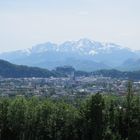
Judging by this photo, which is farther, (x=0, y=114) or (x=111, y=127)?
(x=0, y=114)

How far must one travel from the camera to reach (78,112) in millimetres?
69000

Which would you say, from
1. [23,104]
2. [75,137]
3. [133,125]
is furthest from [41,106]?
[133,125]

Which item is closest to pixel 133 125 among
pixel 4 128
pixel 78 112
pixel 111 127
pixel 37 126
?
pixel 111 127

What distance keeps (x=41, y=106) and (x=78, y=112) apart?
5.95 m

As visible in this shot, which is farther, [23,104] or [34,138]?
[23,104]

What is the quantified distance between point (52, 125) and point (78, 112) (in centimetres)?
408

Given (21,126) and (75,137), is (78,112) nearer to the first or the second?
(75,137)

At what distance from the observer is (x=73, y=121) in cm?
6819

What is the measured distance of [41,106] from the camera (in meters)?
71.5

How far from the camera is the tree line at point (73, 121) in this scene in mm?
65000

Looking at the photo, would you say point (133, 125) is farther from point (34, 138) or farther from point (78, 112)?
point (34, 138)

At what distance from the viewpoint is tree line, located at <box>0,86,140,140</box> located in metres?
65.0

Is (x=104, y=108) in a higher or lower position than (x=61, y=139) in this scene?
higher

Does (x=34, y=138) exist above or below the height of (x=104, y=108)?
below
